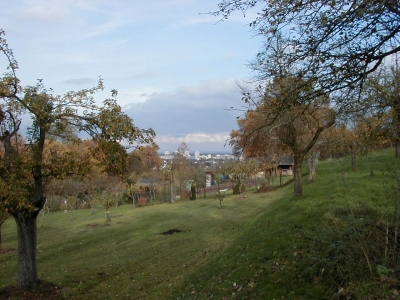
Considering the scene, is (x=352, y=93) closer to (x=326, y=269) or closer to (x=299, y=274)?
(x=326, y=269)

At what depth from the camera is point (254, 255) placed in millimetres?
9742

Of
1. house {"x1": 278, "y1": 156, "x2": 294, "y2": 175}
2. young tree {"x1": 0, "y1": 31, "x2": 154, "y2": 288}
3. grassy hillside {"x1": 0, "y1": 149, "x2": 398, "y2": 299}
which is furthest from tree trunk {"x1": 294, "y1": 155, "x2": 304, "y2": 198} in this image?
house {"x1": 278, "y1": 156, "x2": 294, "y2": 175}

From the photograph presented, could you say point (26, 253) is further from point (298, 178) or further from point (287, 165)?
point (287, 165)

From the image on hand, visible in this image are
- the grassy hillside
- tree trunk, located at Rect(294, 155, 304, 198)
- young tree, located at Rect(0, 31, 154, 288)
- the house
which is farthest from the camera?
the house

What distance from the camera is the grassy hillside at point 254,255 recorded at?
5.57m

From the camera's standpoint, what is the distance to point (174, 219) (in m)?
28.9

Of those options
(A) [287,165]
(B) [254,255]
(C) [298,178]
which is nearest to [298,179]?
(C) [298,178]

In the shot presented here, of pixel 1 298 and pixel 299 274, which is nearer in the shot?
pixel 299 274

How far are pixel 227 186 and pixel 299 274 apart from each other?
52.6 meters

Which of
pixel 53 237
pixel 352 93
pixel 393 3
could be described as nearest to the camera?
pixel 393 3

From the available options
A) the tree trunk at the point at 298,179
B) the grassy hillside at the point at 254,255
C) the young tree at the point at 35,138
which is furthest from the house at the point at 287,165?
the young tree at the point at 35,138

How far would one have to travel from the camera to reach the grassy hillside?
18.3 feet

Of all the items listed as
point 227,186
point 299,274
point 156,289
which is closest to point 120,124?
point 156,289

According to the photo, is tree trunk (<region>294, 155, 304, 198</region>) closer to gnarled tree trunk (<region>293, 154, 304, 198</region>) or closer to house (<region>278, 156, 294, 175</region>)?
gnarled tree trunk (<region>293, 154, 304, 198</region>)
